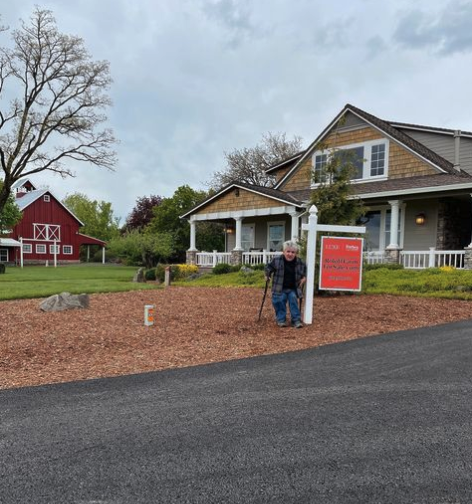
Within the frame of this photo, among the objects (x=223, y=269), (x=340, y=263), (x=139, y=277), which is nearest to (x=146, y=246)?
(x=139, y=277)

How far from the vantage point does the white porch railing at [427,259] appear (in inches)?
570

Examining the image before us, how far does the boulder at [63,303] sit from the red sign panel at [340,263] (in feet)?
17.0

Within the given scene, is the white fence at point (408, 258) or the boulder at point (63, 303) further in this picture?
the white fence at point (408, 258)

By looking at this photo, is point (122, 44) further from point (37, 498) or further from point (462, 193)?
point (37, 498)

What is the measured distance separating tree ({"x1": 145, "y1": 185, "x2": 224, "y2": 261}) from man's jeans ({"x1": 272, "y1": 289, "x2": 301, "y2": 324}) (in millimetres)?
23225

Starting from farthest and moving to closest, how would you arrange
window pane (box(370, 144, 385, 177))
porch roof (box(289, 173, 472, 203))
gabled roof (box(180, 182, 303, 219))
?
gabled roof (box(180, 182, 303, 219)) < window pane (box(370, 144, 385, 177)) < porch roof (box(289, 173, 472, 203))

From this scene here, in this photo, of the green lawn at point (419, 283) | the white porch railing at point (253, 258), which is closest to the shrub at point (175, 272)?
the white porch railing at point (253, 258)

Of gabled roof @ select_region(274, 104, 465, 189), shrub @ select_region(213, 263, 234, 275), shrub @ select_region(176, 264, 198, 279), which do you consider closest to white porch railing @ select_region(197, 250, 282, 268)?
shrub @ select_region(213, 263, 234, 275)

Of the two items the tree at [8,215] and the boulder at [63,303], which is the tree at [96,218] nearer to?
the tree at [8,215]

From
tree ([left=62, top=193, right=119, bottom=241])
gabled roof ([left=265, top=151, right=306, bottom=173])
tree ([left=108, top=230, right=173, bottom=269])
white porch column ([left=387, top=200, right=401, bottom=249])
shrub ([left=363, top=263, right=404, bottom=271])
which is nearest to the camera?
shrub ([left=363, top=263, right=404, bottom=271])

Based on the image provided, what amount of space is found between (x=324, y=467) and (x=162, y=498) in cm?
100

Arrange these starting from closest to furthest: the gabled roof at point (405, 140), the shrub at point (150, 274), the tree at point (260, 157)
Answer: the gabled roof at point (405, 140) < the shrub at point (150, 274) < the tree at point (260, 157)

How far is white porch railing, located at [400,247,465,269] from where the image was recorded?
14.5 meters

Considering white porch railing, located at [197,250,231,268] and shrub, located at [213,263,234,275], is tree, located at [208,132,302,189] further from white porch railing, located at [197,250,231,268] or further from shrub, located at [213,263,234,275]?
shrub, located at [213,263,234,275]
